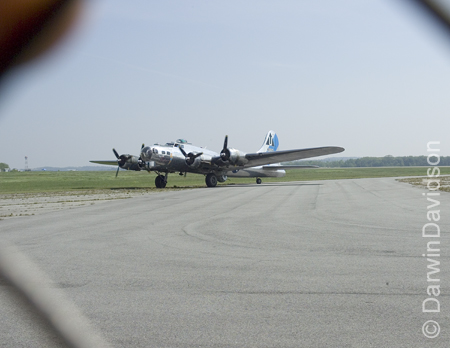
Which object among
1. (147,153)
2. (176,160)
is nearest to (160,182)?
(176,160)

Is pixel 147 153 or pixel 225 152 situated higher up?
pixel 225 152

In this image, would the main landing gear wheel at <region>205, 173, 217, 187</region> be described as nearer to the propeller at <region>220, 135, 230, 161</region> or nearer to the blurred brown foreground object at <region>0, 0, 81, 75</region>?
the propeller at <region>220, 135, 230, 161</region>

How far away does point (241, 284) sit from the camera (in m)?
6.00

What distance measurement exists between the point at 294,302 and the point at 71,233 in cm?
800

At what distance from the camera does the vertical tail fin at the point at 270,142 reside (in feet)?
168

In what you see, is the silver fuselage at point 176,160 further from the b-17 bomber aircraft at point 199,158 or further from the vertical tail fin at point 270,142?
the vertical tail fin at point 270,142

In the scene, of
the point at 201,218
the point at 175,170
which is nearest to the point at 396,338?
the point at 201,218

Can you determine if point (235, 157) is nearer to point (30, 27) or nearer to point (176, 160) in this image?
point (176, 160)

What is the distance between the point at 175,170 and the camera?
131ft

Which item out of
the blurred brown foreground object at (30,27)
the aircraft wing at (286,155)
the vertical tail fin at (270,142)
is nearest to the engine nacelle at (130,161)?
the aircraft wing at (286,155)

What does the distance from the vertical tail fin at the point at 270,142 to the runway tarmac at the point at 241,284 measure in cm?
3937

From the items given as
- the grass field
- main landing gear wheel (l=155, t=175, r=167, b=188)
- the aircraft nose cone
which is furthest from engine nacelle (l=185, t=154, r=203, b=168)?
the grass field

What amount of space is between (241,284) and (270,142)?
46.5 metres

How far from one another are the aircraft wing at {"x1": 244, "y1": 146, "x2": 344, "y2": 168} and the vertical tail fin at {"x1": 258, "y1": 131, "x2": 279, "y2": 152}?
8327mm
